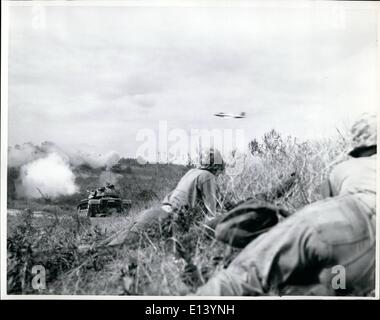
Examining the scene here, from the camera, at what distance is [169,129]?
14.9 ft

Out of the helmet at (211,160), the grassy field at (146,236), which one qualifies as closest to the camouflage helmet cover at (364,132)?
the grassy field at (146,236)

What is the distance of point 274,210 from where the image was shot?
177 inches

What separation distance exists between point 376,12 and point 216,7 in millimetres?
1449

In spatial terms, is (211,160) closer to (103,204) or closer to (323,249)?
(103,204)

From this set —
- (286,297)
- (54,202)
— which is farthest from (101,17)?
(286,297)

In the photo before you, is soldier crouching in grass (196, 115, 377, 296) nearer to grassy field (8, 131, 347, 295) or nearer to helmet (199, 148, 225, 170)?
grassy field (8, 131, 347, 295)

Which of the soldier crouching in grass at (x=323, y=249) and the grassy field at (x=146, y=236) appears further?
the grassy field at (x=146, y=236)

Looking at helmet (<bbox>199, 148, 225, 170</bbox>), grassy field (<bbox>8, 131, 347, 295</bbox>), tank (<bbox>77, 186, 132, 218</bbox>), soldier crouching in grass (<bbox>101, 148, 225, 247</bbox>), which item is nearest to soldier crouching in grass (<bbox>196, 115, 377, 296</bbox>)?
grassy field (<bbox>8, 131, 347, 295</bbox>)

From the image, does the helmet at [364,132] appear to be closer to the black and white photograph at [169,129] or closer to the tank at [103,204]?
the black and white photograph at [169,129]

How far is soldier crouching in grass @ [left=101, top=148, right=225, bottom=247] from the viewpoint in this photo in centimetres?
457

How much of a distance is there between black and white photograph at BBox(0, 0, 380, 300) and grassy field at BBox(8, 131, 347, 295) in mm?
13

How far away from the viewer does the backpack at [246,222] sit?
14.6 ft

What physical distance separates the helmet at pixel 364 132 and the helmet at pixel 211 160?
3.97 ft

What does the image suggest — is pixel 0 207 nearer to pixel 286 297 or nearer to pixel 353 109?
pixel 286 297
